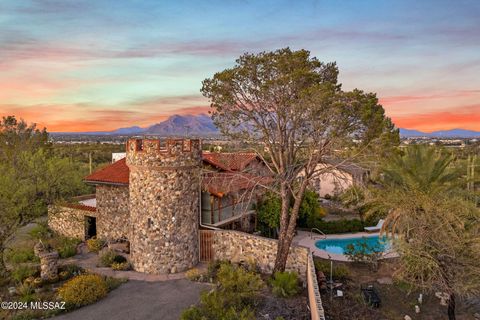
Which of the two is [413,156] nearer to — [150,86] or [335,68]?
[335,68]

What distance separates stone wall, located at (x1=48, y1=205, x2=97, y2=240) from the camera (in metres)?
23.9

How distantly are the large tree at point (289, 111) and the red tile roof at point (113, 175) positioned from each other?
8525 millimetres

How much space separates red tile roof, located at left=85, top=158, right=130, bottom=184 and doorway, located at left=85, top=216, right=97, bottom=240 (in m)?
3.51

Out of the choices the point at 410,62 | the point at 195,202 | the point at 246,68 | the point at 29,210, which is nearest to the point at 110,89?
the point at 29,210

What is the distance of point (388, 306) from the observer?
1484 cm

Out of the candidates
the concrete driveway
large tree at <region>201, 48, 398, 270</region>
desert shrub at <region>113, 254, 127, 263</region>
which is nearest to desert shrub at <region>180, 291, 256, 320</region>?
the concrete driveway

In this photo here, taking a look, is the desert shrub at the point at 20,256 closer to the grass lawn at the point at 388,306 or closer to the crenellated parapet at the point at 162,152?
the crenellated parapet at the point at 162,152

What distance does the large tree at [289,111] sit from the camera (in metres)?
14.7

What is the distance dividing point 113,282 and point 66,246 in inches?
268

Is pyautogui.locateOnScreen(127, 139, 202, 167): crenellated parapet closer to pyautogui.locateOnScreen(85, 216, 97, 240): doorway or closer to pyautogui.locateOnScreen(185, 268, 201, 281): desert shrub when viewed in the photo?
pyautogui.locateOnScreen(185, 268, 201, 281): desert shrub

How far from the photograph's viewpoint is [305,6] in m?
18.9

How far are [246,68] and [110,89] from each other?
17814 mm

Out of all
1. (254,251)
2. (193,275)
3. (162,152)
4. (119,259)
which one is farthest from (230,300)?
(119,259)

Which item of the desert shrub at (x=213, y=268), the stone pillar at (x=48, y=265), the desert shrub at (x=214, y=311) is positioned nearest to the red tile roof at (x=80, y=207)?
the stone pillar at (x=48, y=265)
